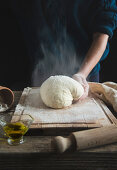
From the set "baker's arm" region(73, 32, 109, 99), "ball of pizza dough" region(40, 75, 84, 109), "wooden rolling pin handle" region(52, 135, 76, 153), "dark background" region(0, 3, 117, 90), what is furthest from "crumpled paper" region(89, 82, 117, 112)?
"dark background" region(0, 3, 117, 90)

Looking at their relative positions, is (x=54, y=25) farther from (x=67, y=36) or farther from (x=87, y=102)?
(x=87, y=102)

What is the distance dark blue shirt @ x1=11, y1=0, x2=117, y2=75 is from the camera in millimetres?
2100

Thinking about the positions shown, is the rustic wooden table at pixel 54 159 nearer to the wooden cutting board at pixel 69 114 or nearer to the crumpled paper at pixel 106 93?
the wooden cutting board at pixel 69 114

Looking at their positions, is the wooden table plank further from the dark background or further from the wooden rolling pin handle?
the dark background

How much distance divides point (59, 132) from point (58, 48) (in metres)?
1.29

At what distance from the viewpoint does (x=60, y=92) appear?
1287mm

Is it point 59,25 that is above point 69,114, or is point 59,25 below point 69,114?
above

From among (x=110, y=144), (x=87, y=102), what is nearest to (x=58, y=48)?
(x=87, y=102)

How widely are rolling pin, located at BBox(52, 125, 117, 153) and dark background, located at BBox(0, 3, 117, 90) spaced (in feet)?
5.42

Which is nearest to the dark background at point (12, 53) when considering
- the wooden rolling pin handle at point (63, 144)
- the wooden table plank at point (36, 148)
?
the wooden table plank at point (36, 148)

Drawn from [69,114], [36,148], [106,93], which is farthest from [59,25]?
[36,148]

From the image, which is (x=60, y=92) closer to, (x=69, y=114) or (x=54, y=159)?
(x=69, y=114)

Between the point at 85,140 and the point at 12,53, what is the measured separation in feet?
5.88

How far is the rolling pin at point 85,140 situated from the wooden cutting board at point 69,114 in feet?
0.48
